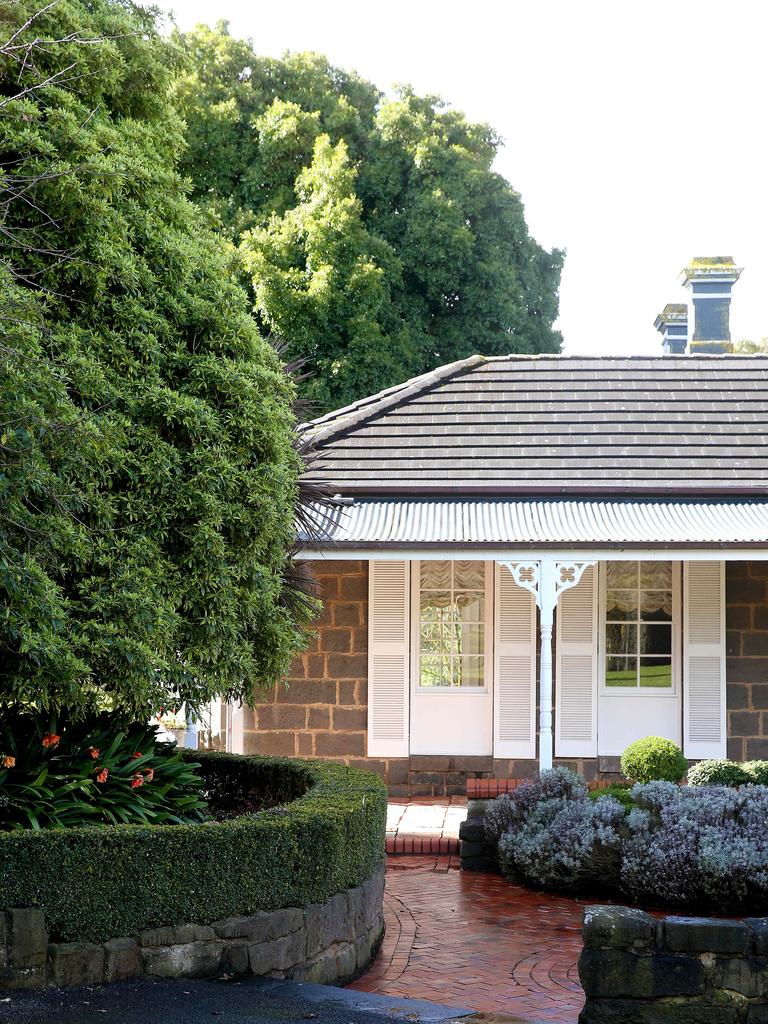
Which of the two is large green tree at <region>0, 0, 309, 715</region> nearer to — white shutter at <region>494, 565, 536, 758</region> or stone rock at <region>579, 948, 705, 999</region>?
stone rock at <region>579, 948, 705, 999</region>

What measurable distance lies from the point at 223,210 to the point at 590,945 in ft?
63.2

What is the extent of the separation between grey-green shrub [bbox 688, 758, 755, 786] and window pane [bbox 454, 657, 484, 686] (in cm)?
323

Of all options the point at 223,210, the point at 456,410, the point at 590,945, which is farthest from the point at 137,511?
the point at 223,210

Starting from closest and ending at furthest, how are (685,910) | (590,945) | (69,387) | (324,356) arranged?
(590,945)
(69,387)
(685,910)
(324,356)

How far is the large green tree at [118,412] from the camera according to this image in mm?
5836

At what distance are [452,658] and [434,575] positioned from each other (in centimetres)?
94

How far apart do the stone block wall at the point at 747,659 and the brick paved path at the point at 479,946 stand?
15.3 feet

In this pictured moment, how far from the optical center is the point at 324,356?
21.5 m

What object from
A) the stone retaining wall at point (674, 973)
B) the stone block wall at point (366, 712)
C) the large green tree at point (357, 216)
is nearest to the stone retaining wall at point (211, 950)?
the stone retaining wall at point (674, 973)

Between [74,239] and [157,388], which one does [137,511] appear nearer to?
[157,388]

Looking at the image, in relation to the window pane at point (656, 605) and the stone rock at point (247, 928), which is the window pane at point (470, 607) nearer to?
the window pane at point (656, 605)

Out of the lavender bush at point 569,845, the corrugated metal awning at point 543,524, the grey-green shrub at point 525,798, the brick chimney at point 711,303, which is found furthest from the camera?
the brick chimney at point 711,303

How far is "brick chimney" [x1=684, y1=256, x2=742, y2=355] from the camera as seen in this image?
19047 millimetres

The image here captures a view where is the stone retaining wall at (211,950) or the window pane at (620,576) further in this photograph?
the window pane at (620,576)
